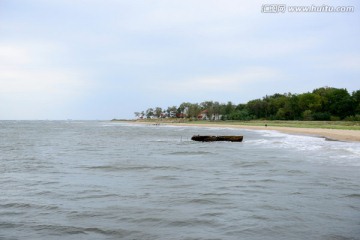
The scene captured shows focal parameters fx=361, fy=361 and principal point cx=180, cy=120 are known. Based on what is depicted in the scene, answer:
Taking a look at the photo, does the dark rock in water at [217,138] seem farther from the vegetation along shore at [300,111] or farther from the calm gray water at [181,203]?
the vegetation along shore at [300,111]

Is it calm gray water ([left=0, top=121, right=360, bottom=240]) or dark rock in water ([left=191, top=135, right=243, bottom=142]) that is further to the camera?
dark rock in water ([left=191, top=135, right=243, bottom=142])

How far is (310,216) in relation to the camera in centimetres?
951

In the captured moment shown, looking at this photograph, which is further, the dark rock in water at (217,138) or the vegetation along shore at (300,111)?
the vegetation along shore at (300,111)

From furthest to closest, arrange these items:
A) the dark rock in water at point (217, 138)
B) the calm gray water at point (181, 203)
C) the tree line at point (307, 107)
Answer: the tree line at point (307, 107)
the dark rock in water at point (217, 138)
the calm gray water at point (181, 203)

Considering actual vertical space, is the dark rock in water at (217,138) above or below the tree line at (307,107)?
below

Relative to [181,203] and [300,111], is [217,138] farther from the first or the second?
[300,111]

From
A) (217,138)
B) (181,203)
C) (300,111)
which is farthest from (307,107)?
(181,203)

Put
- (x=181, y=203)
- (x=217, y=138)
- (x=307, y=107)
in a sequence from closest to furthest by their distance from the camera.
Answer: (x=181, y=203)
(x=217, y=138)
(x=307, y=107)

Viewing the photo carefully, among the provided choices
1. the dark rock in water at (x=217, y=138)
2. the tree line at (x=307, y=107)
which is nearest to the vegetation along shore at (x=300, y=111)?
the tree line at (x=307, y=107)

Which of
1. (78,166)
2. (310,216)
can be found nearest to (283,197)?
Result: (310,216)

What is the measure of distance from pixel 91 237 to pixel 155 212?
242cm

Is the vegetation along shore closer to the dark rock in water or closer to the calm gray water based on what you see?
the dark rock in water

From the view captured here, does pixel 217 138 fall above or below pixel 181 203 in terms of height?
Result: above

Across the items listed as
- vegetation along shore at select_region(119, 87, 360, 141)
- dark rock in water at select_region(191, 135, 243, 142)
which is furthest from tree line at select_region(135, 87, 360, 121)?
dark rock in water at select_region(191, 135, 243, 142)
